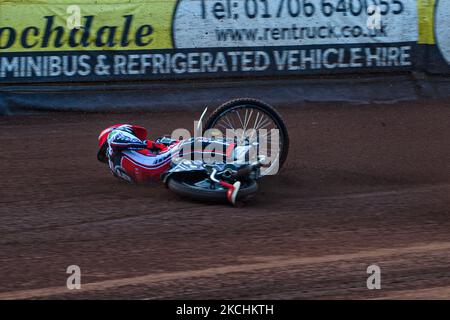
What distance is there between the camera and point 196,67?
12766 mm

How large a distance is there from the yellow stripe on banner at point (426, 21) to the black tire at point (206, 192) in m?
7.50

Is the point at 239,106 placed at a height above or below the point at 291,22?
below

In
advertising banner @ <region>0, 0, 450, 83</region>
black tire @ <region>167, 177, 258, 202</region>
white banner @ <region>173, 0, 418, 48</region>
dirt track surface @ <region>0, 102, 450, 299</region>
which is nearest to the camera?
dirt track surface @ <region>0, 102, 450, 299</region>

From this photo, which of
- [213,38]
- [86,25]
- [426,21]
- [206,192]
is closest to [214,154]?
[206,192]

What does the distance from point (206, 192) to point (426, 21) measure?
7.88 m

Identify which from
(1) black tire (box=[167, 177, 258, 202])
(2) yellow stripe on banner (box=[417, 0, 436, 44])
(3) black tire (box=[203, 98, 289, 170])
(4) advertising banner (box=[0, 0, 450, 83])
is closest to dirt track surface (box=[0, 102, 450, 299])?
(1) black tire (box=[167, 177, 258, 202])

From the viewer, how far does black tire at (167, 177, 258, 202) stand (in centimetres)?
692

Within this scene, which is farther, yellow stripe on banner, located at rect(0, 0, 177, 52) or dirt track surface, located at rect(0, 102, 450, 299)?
yellow stripe on banner, located at rect(0, 0, 177, 52)

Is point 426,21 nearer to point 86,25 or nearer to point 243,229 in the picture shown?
point 86,25

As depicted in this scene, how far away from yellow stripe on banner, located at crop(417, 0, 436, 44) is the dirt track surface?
3858 millimetres

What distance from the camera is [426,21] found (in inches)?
527

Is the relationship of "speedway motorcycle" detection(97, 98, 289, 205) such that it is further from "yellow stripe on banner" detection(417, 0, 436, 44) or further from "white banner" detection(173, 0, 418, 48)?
"yellow stripe on banner" detection(417, 0, 436, 44)

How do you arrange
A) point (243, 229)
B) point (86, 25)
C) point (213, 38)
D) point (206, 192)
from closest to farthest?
1. point (243, 229)
2. point (206, 192)
3. point (86, 25)
4. point (213, 38)
